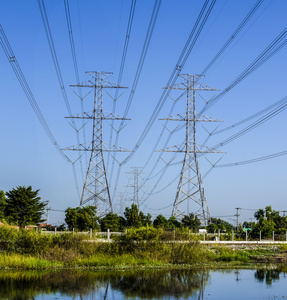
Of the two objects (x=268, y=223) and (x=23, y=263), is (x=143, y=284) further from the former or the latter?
(x=268, y=223)

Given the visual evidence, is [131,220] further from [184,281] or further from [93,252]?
[184,281]

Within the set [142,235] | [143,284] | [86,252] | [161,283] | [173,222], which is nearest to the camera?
[143,284]

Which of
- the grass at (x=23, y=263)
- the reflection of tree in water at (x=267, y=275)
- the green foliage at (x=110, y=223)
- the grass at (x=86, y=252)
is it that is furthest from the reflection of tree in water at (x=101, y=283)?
the green foliage at (x=110, y=223)

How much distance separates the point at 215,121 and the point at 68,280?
3503 cm

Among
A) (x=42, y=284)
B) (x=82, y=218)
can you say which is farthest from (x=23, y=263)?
(x=82, y=218)

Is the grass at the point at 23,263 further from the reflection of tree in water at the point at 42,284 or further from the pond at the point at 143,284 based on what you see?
the reflection of tree in water at the point at 42,284

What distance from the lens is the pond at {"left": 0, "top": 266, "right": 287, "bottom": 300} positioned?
73.0ft

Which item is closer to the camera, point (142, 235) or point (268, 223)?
point (142, 235)

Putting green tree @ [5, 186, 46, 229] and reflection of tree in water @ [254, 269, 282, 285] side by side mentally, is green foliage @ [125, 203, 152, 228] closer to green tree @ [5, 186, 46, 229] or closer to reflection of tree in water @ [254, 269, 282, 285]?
green tree @ [5, 186, 46, 229]

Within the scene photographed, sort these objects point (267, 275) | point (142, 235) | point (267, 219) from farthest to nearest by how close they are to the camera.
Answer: point (267, 219)
point (142, 235)
point (267, 275)

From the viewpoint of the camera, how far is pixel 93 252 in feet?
115

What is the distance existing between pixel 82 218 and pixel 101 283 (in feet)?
114

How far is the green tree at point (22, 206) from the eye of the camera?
5894 centimetres

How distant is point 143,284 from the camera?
2559 centimetres
